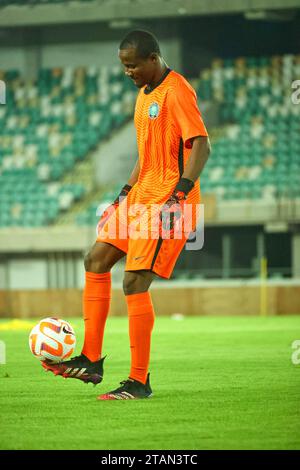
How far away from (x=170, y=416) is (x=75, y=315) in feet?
48.8

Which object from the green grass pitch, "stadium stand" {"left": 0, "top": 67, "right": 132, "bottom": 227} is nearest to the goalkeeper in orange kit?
the green grass pitch

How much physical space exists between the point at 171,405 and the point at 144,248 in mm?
994

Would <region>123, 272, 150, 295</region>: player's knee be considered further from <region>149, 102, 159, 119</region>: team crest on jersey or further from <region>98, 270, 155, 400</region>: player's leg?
<region>149, 102, 159, 119</region>: team crest on jersey

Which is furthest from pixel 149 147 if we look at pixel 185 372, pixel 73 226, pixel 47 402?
pixel 73 226

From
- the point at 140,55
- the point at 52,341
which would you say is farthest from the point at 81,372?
the point at 140,55

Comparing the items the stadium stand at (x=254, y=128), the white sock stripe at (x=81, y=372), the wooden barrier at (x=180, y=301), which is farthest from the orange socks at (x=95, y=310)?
the stadium stand at (x=254, y=128)

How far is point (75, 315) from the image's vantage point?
825 inches

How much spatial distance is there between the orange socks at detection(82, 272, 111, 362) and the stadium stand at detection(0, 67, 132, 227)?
A: 1776cm

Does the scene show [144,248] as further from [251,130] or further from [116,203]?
[251,130]

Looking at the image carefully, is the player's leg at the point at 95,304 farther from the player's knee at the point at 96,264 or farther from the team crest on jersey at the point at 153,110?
the team crest on jersey at the point at 153,110

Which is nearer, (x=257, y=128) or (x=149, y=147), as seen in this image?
(x=149, y=147)

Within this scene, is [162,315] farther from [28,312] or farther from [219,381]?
[219,381]

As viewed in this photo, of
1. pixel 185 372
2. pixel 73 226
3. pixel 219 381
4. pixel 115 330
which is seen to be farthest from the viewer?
pixel 73 226

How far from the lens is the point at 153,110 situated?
711 cm
